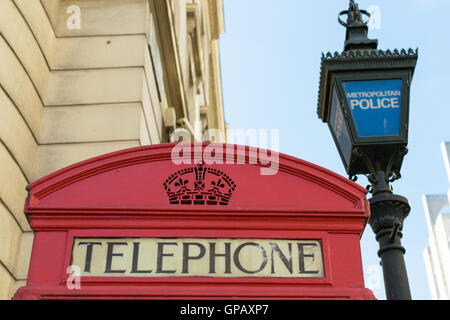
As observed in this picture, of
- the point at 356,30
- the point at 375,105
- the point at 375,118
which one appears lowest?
the point at 375,118

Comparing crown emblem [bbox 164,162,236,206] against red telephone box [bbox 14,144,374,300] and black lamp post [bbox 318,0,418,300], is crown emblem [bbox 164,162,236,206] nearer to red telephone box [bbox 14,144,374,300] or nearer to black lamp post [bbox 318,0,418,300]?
red telephone box [bbox 14,144,374,300]

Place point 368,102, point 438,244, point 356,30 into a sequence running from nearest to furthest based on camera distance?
1. point 368,102
2. point 356,30
3. point 438,244

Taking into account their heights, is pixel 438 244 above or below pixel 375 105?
above

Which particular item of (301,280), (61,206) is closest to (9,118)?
(61,206)

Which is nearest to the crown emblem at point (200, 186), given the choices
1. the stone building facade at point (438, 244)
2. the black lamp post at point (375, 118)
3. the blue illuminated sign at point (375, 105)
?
the black lamp post at point (375, 118)

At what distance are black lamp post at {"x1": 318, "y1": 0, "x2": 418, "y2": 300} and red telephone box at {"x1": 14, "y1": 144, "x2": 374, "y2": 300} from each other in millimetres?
718

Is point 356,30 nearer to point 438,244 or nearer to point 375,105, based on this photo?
point 375,105

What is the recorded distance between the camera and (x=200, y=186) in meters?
3.49

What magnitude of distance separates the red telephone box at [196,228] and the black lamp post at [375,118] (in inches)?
28.3

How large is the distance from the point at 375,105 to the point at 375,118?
0.13m

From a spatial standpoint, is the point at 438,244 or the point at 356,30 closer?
the point at 356,30

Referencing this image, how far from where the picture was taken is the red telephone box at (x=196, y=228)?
3.06 metres

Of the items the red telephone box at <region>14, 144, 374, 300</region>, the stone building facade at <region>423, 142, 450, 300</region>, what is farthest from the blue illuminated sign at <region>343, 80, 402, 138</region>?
the stone building facade at <region>423, 142, 450, 300</region>

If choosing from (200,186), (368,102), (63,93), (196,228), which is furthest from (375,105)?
(63,93)
